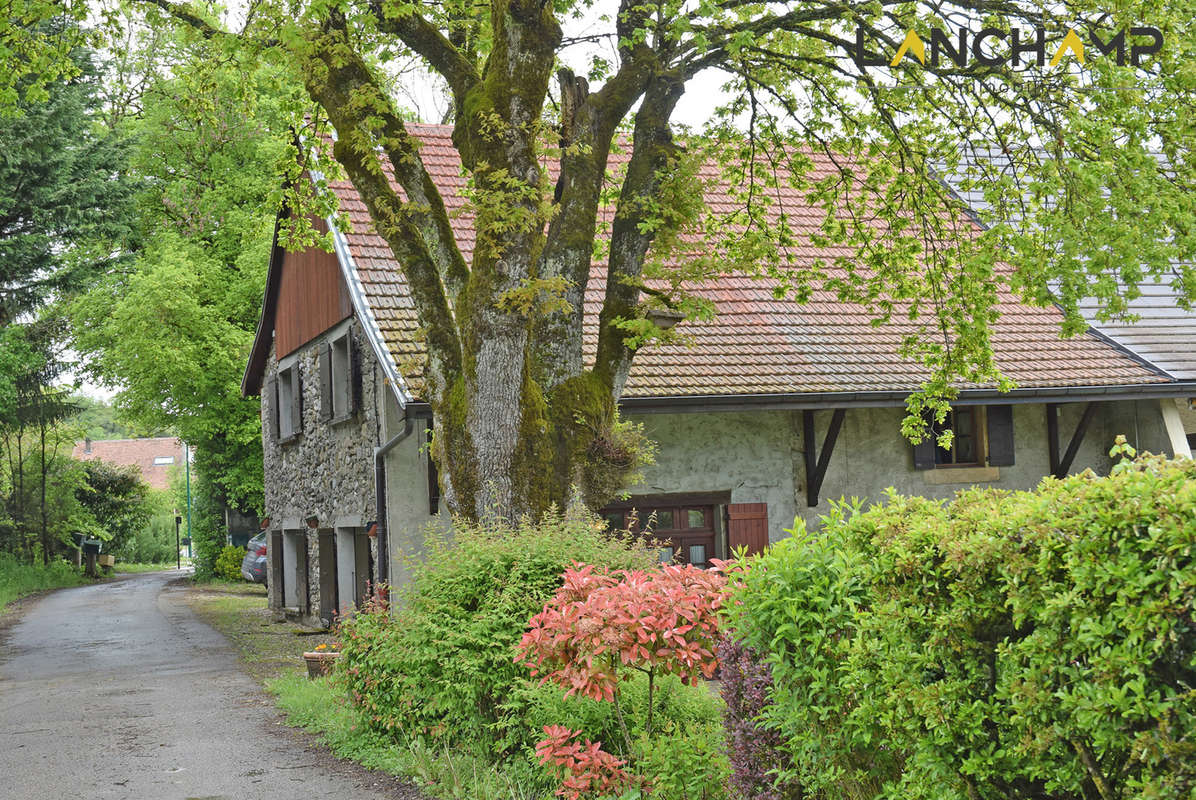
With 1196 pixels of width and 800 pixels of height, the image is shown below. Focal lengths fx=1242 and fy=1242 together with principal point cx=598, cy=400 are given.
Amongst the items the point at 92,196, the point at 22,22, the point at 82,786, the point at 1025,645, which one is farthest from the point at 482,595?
the point at 92,196

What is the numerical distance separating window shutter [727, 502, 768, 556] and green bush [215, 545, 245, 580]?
85.0 ft

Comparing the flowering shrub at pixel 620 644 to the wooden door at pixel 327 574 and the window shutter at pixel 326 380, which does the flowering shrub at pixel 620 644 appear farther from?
the wooden door at pixel 327 574

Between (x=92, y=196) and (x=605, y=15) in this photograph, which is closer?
(x=605, y=15)

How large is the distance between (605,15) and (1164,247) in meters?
5.77

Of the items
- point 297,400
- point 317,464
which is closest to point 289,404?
point 297,400

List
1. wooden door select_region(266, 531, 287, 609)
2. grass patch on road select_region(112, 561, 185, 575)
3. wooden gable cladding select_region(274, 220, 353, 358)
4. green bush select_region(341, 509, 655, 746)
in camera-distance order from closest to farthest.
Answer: green bush select_region(341, 509, 655, 746)
wooden gable cladding select_region(274, 220, 353, 358)
wooden door select_region(266, 531, 287, 609)
grass patch on road select_region(112, 561, 185, 575)

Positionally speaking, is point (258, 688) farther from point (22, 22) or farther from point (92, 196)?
point (92, 196)

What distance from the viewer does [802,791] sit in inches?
217

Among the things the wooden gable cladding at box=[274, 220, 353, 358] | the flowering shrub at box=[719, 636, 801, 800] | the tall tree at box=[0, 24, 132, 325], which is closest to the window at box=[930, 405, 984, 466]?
the wooden gable cladding at box=[274, 220, 353, 358]

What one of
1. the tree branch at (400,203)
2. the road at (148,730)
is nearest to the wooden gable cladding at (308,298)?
the road at (148,730)

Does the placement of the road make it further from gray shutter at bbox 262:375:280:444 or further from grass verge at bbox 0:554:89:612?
grass verge at bbox 0:554:89:612

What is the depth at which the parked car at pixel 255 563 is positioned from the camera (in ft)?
115

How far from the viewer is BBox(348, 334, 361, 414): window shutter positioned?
17.4 m

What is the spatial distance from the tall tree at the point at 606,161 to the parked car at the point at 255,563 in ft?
80.5
